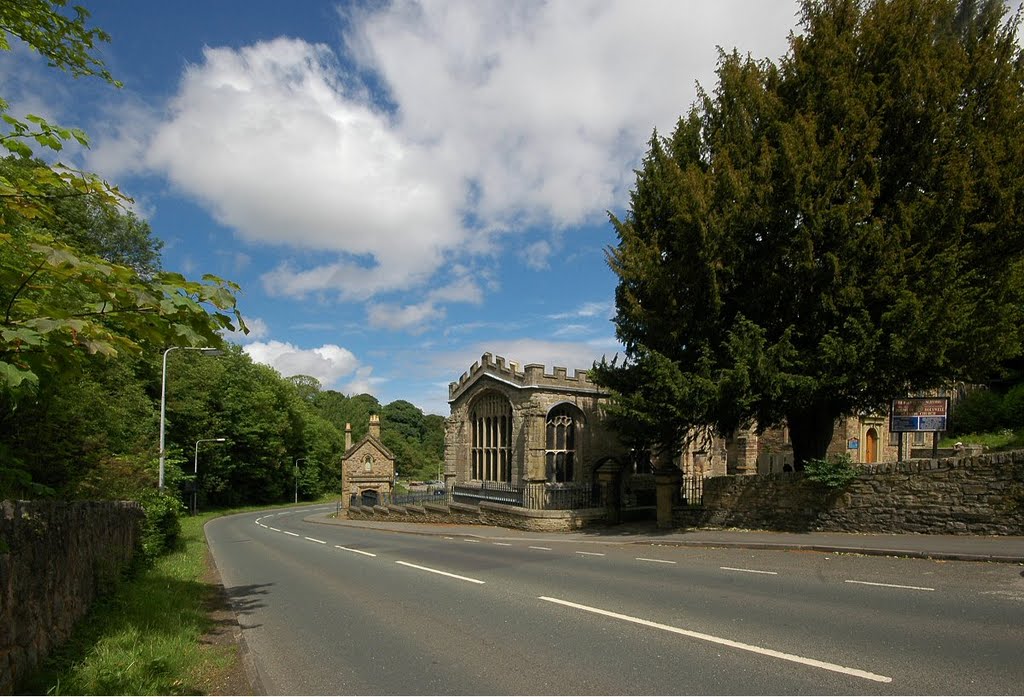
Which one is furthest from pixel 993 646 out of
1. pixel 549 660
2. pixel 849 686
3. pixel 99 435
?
pixel 99 435

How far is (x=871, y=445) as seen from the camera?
1379 inches

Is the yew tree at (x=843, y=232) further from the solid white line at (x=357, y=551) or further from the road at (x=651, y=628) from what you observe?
the solid white line at (x=357, y=551)

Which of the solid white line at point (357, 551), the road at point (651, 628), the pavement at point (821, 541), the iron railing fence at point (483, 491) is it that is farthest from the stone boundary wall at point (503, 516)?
the road at point (651, 628)

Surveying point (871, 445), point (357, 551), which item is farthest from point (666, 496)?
point (871, 445)

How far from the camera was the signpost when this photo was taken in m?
15.4

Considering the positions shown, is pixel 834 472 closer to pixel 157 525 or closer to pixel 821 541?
pixel 821 541

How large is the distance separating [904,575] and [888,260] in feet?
26.4

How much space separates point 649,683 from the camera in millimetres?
5523

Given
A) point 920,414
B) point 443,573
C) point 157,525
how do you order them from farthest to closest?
point 157,525 → point 920,414 → point 443,573

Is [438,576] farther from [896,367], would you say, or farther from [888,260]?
[888,260]

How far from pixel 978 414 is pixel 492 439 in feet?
78.5

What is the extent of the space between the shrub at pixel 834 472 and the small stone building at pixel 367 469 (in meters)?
39.9

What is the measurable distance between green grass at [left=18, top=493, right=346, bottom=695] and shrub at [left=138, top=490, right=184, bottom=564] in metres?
5.45

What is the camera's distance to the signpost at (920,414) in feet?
50.5
